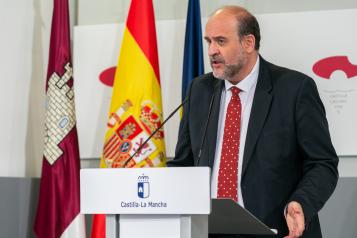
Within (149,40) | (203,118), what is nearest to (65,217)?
(149,40)

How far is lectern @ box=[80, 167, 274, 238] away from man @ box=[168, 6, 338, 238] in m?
0.63

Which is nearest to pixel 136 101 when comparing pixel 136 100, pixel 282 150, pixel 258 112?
pixel 136 100

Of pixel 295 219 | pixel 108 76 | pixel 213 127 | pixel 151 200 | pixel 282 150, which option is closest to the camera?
pixel 151 200

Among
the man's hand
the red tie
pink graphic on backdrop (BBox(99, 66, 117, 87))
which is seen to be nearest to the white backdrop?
pink graphic on backdrop (BBox(99, 66, 117, 87))

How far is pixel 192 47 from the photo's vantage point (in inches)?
164

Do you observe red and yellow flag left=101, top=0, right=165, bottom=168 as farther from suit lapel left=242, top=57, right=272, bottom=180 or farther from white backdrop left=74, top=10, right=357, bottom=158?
suit lapel left=242, top=57, right=272, bottom=180

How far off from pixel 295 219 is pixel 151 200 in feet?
2.07

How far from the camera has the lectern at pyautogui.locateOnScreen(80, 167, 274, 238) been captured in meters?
1.75

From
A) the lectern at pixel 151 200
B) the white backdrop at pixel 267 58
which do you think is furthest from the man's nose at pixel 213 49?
the white backdrop at pixel 267 58

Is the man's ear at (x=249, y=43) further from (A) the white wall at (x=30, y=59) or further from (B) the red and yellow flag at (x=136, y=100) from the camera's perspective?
(A) the white wall at (x=30, y=59)

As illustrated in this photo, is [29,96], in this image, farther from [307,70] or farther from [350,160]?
[350,160]

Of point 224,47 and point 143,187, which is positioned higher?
point 224,47

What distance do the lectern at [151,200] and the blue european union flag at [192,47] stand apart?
229cm

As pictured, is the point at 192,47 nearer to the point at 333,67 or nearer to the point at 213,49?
the point at 333,67
